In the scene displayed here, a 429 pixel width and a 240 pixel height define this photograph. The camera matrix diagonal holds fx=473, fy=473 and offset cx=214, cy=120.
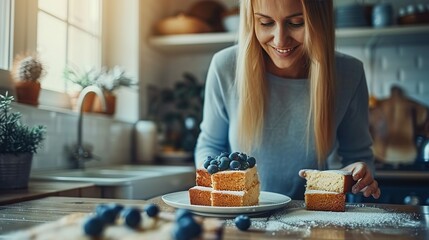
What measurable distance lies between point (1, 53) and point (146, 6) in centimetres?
134

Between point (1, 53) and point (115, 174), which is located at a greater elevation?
point (1, 53)

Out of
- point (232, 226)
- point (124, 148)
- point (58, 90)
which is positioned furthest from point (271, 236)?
point (124, 148)

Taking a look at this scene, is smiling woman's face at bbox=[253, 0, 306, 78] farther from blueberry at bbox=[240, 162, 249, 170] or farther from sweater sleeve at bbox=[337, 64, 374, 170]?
blueberry at bbox=[240, 162, 249, 170]

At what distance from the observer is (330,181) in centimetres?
116

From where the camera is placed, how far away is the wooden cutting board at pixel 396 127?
109 inches

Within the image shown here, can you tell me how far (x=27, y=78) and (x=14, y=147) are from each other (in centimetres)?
47

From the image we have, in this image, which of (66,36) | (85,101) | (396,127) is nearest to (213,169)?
(85,101)

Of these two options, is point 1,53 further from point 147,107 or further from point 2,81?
point 147,107

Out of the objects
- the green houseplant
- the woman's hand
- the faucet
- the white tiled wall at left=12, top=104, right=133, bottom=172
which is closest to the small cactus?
the white tiled wall at left=12, top=104, right=133, bottom=172

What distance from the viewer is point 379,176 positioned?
231 centimetres

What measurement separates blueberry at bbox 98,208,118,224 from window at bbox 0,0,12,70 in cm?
123

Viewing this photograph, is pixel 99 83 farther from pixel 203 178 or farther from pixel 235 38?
pixel 203 178

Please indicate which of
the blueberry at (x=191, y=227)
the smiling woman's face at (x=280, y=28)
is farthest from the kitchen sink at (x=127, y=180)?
Answer: the blueberry at (x=191, y=227)

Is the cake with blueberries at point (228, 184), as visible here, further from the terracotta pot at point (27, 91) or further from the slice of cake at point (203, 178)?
the terracotta pot at point (27, 91)
